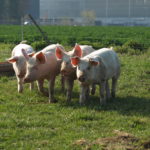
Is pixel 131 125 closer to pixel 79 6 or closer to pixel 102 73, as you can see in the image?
pixel 102 73

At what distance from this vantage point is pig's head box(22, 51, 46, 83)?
396 inches

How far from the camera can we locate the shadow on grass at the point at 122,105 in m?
9.62

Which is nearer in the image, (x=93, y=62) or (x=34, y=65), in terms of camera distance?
(x=93, y=62)

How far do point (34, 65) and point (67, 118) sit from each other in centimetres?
184

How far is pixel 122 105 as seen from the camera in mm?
10133

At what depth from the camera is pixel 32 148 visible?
6.91 m

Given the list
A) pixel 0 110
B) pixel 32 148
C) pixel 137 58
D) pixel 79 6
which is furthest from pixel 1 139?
pixel 79 6

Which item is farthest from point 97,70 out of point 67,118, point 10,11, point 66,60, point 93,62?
point 10,11

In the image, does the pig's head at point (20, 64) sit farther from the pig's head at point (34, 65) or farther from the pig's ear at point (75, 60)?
the pig's ear at point (75, 60)

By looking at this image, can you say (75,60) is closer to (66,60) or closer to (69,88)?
(66,60)

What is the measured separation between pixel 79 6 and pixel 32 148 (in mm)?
106348

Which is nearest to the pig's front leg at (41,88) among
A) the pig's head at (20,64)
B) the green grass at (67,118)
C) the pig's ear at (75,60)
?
the green grass at (67,118)

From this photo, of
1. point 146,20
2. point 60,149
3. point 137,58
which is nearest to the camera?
point 60,149

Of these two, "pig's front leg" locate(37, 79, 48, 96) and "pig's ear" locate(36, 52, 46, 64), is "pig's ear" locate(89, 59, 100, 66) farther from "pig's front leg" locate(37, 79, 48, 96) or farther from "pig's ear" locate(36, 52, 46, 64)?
"pig's front leg" locate(37, 79, 48, 96)
